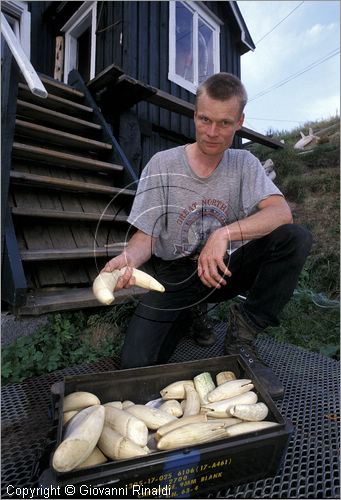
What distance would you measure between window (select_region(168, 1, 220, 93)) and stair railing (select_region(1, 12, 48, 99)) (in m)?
4.25

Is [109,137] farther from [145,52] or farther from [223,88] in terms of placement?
[145,52]

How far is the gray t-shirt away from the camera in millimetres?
2131

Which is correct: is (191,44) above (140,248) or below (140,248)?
above

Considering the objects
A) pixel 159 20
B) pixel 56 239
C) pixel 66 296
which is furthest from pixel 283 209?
pixel 159 20

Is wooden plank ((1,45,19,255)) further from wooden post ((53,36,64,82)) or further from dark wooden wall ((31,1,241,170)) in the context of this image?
wooden post ((53,36,64,82))

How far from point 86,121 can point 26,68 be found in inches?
88.4

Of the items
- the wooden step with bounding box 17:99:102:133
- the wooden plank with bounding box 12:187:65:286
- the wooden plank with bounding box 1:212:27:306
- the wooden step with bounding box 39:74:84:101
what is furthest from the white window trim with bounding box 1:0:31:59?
the wooden plank with bounding box 1:212:27:306

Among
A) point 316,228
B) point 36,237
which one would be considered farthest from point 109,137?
point 316,228

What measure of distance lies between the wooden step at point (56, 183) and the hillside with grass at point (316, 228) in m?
1.98

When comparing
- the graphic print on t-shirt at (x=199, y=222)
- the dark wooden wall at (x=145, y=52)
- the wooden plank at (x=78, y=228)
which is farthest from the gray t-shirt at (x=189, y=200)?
the dark wooden wall at (x=145, y=52)

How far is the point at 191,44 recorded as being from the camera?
6363 millimetres

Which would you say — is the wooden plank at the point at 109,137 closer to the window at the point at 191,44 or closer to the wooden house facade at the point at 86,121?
the wooden house facade at the point at 86,121

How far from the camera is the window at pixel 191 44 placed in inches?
232

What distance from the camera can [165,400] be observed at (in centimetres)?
146
